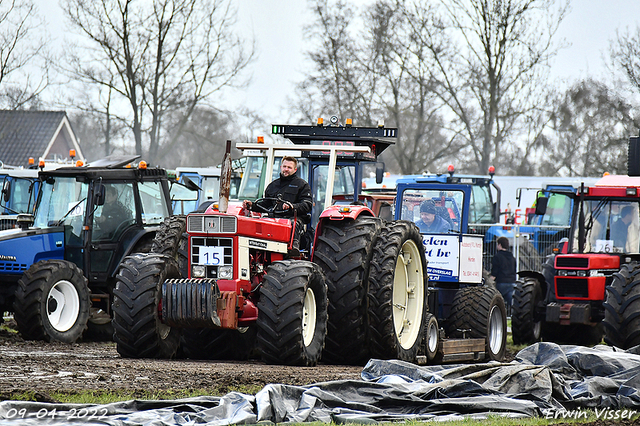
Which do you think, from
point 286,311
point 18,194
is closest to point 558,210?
point 18,194

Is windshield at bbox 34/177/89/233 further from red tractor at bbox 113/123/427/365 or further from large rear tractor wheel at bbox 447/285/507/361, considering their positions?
large rear tractor wheel at bbox 447/285/507/361

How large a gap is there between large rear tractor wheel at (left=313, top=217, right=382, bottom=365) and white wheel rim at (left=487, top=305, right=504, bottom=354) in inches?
120

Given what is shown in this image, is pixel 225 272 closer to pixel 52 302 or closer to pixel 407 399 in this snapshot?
pixel 407 399

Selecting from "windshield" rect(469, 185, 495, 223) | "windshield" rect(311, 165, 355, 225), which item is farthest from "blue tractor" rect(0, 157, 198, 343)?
"windshield" rect(469, 185, 495, 223)

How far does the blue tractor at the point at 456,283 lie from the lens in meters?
11.6

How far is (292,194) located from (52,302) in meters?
4.35

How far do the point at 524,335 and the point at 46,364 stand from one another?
26.9ft

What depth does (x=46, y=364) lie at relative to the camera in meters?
8.41

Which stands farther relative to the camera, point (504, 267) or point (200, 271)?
point (504, 267)

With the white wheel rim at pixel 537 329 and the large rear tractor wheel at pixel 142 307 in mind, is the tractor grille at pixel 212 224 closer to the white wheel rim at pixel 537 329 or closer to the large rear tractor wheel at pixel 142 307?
the large rear tractor wheel at pixel 142 307

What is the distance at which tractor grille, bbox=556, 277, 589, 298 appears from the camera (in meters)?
13.3

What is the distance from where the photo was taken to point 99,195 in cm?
1274

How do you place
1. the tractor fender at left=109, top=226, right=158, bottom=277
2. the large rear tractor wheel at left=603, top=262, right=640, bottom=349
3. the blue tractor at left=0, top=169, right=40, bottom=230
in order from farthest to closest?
the blue tractor at left=0, top=169, right=40, bottom=230
the tractor fender at left=109, top=226, right=158, bottom=277
the large rear tractor wheel at left=603, top=262, right=640, bottom=349

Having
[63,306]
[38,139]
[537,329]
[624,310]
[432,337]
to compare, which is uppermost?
[38,139]
